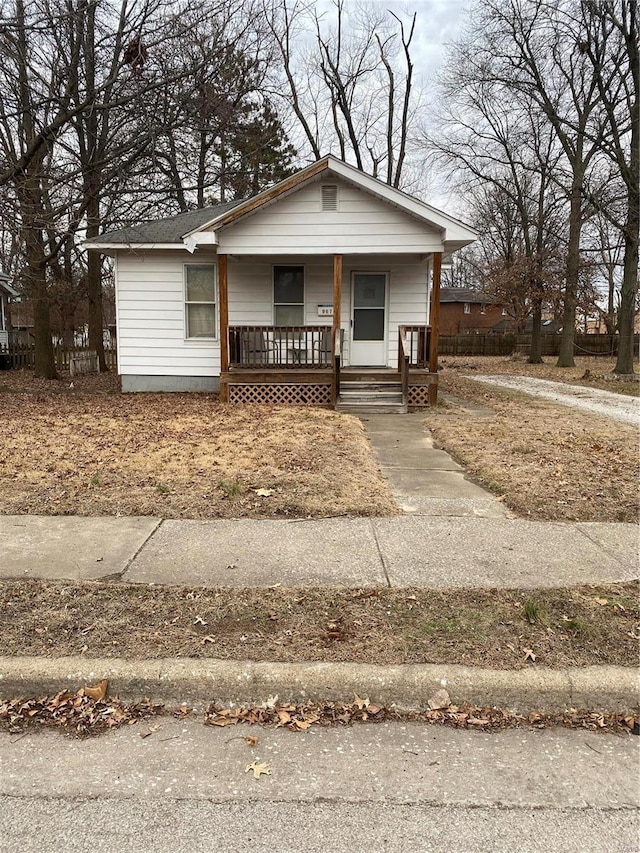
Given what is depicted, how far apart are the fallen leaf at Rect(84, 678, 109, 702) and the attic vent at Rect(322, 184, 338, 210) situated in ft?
33.6

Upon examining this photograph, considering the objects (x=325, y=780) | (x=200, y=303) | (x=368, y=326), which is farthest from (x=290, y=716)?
(x=200, y=303)

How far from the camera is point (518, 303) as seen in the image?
27188mm

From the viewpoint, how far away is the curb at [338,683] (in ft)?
9.01

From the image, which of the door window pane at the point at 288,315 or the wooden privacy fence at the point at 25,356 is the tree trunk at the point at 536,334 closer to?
the door window pane at the point at 288,315

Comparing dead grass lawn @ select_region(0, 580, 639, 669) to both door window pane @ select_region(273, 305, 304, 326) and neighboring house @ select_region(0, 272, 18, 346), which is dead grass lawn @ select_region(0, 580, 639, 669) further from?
neighboring house @ select_region(0, 272, 18, 346)

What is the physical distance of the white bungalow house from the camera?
11359mm

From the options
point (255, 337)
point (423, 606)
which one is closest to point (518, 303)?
point (255, 337)

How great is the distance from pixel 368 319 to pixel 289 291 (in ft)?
6.36

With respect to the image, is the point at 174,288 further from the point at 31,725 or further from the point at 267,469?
the point at 31,725

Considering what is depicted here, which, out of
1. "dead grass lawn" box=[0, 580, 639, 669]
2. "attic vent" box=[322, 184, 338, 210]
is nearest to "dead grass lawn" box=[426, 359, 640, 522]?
"dead grass lawn" box=[0, 580, 639, 669]

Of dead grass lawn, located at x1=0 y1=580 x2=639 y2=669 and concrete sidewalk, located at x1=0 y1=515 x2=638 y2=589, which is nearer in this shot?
dead grass lawn, located at x1=0 y1=580 x2=639 y2=669

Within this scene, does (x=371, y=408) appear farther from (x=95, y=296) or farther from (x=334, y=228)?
(x=95, y=296)

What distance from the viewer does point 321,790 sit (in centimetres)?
225

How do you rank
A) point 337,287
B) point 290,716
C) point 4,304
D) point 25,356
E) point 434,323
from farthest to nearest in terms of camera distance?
point 4,304
point 25,356
point 434,323
point 337,287
point 290,716
